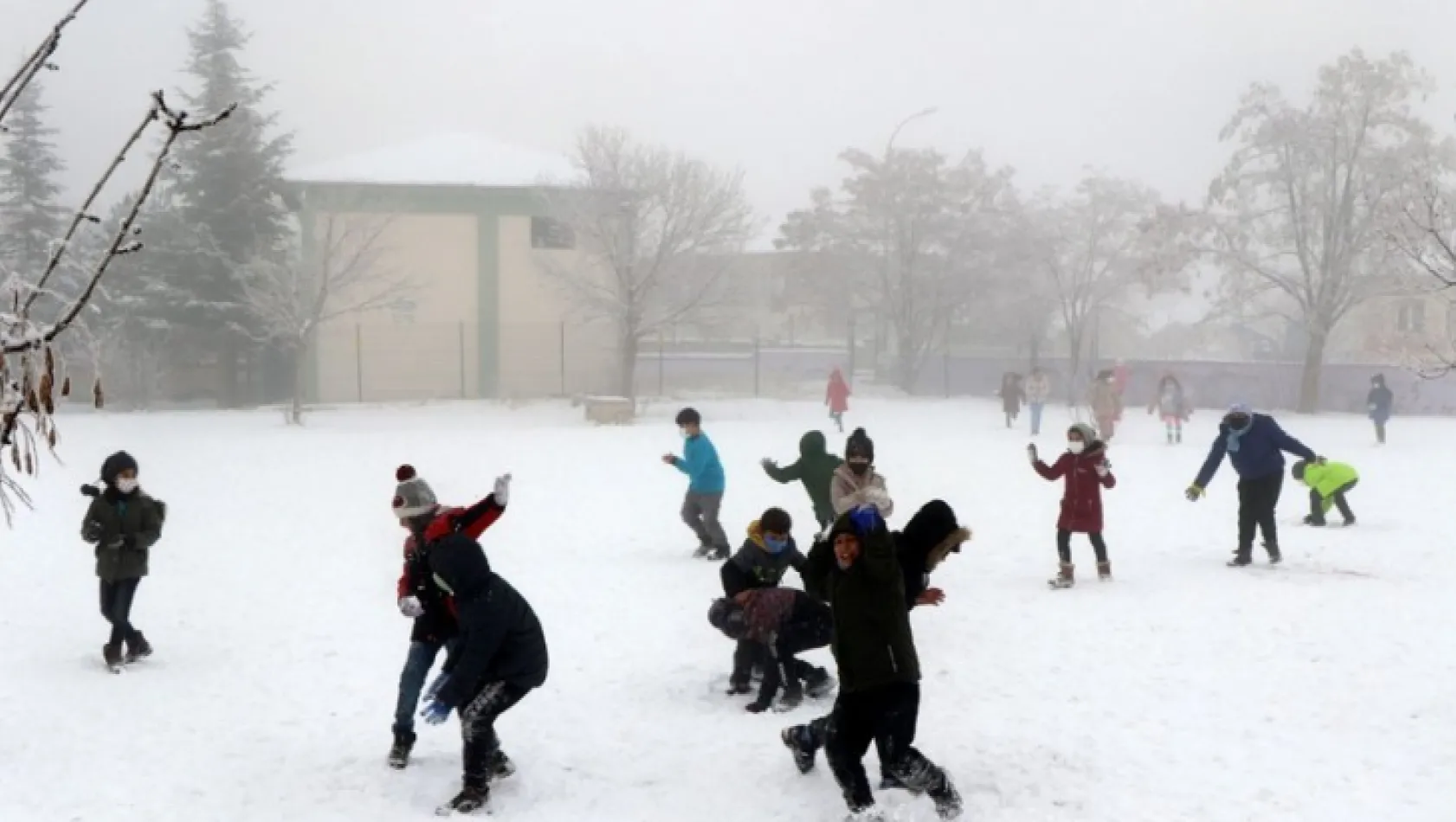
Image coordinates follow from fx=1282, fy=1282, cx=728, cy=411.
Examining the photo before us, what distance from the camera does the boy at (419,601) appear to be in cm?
660

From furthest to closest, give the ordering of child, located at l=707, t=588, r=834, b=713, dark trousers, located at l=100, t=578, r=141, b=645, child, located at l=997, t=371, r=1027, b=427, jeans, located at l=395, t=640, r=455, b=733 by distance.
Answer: child, located at l=997, t=371, r=1027, b=427
dark trousers, located at l=100, t=578, r=141, b=645
child, located at l=707, t=588, r=834, b=713
jeans, located at l=395, t=640, r=455, b=733

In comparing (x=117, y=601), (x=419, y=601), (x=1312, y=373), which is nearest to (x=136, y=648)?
(x=117, y=601)

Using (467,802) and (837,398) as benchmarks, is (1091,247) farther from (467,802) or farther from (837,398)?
(467,802)

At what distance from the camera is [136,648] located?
9.29 metres

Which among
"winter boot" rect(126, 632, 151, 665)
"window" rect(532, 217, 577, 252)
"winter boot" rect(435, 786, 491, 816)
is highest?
"window" rect(532, 217, 577, 252)

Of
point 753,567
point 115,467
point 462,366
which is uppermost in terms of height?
point 462,366

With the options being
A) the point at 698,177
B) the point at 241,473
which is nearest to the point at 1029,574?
the point at 241,473

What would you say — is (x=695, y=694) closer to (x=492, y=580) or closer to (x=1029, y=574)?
(x=492, y=580)

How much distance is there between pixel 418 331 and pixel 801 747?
39078 mm

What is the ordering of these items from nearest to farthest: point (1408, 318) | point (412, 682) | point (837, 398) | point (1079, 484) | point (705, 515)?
point (412, 682) → point (1079, 484) → point (705, 515) → point (837, 398) → point (1408, 318)

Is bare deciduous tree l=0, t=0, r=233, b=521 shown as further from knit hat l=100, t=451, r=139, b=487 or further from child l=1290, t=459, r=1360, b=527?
child l=1290, t=459, r=1360, b=527

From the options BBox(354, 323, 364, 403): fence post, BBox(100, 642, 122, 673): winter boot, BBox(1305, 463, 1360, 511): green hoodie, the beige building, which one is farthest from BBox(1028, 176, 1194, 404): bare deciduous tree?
BBox(100, 642, 122, 673): winter boot

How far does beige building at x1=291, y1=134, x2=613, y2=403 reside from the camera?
43.6 meters

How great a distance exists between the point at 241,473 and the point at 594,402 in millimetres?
12639
